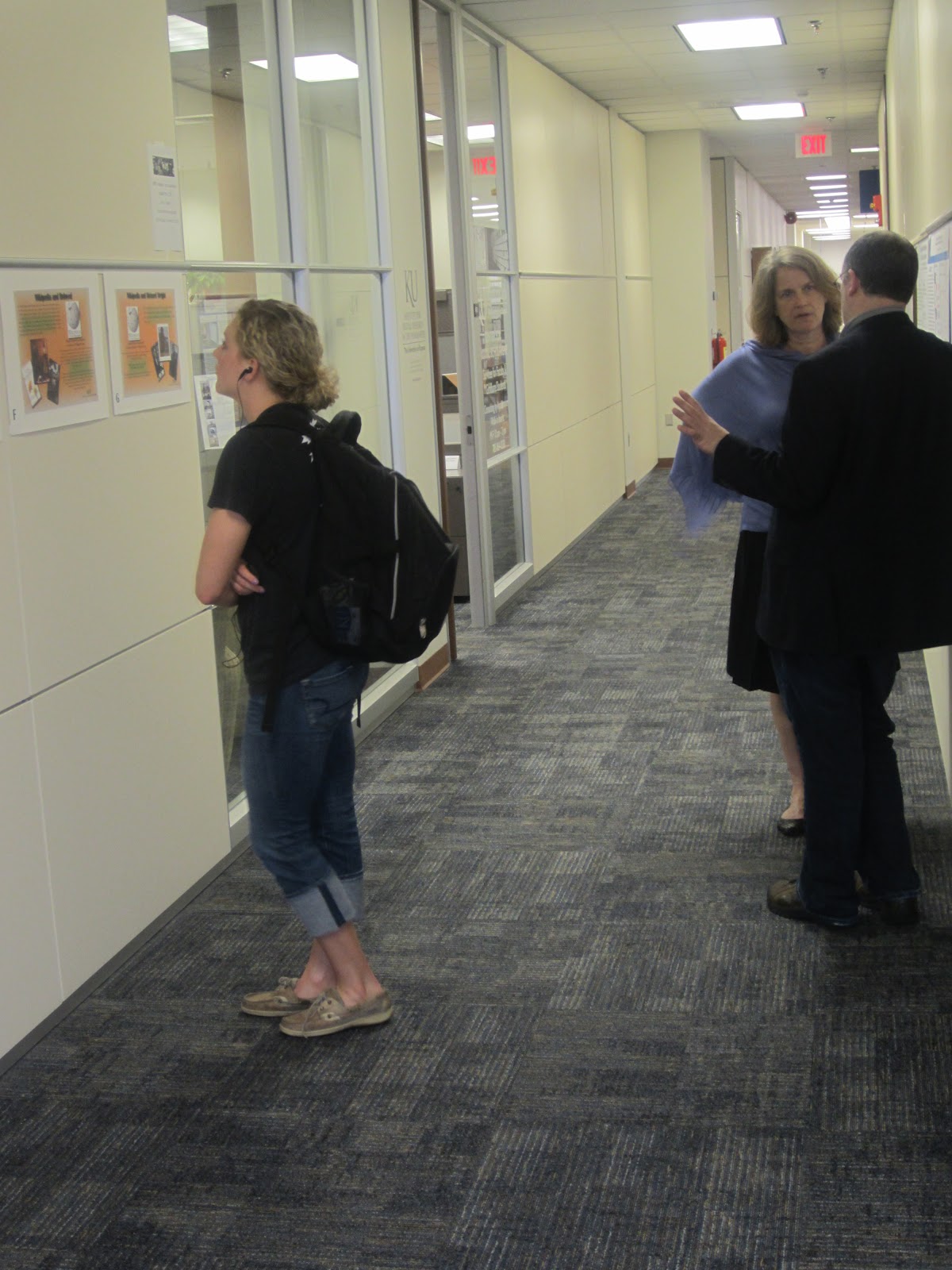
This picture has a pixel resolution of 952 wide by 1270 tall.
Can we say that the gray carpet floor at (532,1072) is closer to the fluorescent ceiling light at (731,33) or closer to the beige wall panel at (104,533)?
the beige wall panel at (104,533)

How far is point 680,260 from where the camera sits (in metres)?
13.3

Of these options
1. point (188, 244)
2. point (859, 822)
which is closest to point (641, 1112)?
point (859, 822)

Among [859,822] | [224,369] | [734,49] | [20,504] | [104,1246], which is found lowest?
[104,1246]

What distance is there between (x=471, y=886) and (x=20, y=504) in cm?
158

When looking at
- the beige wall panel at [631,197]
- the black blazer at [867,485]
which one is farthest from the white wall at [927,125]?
the beige wall panel at [631,197]

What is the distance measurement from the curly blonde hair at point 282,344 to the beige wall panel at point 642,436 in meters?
9.26

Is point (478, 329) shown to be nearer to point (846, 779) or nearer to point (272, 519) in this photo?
point (846, 779)

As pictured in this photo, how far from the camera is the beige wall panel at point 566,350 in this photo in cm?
836

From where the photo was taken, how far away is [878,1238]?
2.25 metres

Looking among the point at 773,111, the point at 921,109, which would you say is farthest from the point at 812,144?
the point at 921,109

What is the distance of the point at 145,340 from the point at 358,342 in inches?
75.6

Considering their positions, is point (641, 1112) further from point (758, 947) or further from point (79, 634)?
point (79, 634)

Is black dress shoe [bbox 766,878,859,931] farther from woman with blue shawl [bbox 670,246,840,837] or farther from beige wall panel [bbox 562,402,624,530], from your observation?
beige wall panel [bbox 562,402,624,530]

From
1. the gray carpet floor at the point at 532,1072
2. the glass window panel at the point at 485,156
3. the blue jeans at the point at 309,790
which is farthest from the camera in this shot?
the glass window panel at the point at 485,156
